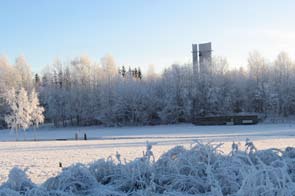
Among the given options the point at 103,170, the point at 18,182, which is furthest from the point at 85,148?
the point at 18,182

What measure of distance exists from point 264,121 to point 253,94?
358 inches

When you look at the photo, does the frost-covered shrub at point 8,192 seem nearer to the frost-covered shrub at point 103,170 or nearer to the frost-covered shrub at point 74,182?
the frost-covered shrub at point 74,182

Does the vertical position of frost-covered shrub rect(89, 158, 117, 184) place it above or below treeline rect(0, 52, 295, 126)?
below

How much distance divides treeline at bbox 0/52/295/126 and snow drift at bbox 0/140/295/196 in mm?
73494

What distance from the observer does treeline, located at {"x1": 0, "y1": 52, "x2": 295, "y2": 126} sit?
77.2 metres

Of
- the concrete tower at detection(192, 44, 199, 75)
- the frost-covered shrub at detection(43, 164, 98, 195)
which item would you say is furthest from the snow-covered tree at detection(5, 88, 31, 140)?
the frost-covered shrub at detection(43, 164, 98, 195)

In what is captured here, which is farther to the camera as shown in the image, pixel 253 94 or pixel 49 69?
pixel 49 69

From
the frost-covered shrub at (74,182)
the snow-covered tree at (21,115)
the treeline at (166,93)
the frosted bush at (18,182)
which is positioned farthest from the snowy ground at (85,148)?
the treeline at (166,93)

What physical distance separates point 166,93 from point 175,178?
77.3 meters

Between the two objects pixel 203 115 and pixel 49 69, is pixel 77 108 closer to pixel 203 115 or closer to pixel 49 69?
pixel 49 69

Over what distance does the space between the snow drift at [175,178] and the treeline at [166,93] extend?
7349cm

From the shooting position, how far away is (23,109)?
60.4 meters

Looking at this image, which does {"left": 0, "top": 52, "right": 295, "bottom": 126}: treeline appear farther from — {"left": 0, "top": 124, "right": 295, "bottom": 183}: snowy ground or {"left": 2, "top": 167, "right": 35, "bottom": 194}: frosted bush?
{"left": 2, "top": 167, "right": 35, "bottom": 194}: frosted bush

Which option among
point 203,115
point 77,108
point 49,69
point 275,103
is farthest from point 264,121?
point 49,69
